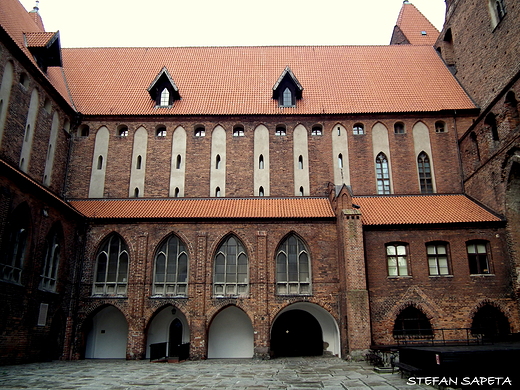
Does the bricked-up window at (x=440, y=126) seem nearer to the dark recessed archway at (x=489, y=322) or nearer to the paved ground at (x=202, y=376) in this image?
the dark recessed archway at (x=489, y=322)

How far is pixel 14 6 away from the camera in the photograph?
2112cm

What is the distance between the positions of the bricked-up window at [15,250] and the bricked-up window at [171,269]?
17.5 feet

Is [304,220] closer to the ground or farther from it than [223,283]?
farther from it

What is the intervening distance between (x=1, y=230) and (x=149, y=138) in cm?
962

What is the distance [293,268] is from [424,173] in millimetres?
8399

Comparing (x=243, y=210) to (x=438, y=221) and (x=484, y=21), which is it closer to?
(x=438, y=221)

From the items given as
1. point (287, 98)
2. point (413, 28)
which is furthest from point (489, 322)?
point (413, 28)

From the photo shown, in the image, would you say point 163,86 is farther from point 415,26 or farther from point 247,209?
point 415,26

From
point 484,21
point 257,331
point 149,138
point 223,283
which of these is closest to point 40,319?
point 223,283

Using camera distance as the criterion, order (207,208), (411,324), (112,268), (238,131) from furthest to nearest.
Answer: (238,131) → (207,208) → (112,268) → (411,324)

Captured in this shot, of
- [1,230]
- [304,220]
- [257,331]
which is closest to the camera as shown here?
[1,230]

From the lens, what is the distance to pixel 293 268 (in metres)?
19.1

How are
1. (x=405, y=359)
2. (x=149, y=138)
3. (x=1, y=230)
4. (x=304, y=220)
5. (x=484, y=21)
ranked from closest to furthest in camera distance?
(x=405, y=359), (x=1, y=230), (x=304, y=220), (x=484, y=21), (x=149, y=138)

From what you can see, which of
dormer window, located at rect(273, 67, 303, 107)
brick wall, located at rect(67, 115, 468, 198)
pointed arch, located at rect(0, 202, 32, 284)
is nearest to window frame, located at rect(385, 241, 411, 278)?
brick wall, located at rect(67, 115, 468, 198)
